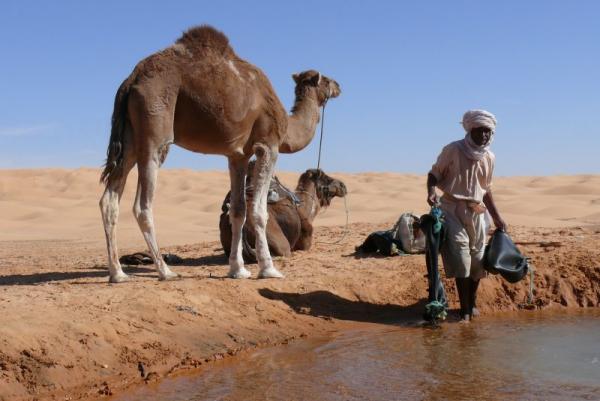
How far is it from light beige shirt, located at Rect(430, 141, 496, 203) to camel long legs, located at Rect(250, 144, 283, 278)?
1.97m

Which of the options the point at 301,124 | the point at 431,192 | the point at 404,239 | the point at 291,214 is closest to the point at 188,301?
the point at 431,192

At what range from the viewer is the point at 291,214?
1013 centimetres

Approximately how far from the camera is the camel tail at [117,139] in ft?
24.5

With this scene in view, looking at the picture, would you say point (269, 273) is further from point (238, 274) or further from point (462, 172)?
point (462, 172)

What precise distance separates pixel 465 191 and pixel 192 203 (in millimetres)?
19303

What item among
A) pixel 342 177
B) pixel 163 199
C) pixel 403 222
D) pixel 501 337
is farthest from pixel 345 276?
pixel 342 177

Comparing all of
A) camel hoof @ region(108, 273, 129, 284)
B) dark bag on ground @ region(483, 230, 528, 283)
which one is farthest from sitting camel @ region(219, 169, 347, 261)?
dark bag on ground @ region(483, 230, 528, 283)

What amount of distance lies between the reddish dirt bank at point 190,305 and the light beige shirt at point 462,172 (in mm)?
1526

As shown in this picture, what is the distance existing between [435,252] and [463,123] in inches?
45.5

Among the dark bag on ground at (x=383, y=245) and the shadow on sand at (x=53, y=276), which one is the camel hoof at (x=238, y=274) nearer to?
the shadow on sand at (x=53, y=276)

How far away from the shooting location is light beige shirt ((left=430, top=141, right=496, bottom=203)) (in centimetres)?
696

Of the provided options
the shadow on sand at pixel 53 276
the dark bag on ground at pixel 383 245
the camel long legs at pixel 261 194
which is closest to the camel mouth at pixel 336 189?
the dark bag on ground at pixel 383 245

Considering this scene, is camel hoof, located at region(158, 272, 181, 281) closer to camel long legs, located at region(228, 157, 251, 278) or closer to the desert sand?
the desert sand

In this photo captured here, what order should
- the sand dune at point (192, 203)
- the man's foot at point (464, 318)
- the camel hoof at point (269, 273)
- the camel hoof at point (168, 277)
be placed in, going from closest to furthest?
the man's foot at point (464, 318) → the camel hoof at point (168, 277) → the camel hoof at point (269, 273) → the sand dune at point (192, 203)
